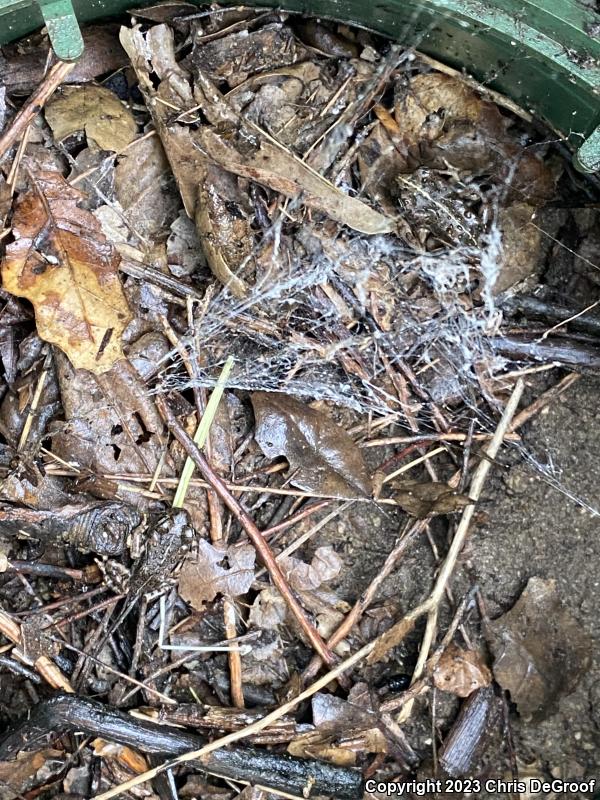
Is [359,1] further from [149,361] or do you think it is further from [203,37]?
[149,361]

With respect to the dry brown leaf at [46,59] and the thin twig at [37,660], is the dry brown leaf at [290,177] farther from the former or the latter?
the thin twig at [37,660]

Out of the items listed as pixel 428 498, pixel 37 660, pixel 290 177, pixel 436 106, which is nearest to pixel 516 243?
pixel 436 106

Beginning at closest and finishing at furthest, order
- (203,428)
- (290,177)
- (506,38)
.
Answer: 1. (506,38)
2. (290,177)
3. (203,428)

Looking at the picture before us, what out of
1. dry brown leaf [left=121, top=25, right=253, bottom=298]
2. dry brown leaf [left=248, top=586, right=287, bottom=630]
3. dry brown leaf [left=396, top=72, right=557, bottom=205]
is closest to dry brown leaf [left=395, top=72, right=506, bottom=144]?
dry brown leaf [left=396, top=72, right=557, bottom=205]

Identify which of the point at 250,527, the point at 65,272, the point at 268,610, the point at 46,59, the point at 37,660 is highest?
the point at 46,59

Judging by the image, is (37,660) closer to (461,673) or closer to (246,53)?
(461,673)

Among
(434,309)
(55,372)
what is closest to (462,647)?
(434,309)
